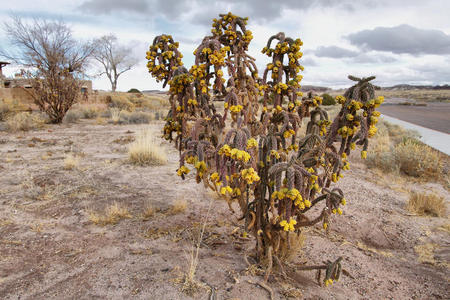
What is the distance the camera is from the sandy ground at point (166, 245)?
2438mm

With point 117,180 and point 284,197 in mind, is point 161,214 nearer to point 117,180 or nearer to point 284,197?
point 117,180

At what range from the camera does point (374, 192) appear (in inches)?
209

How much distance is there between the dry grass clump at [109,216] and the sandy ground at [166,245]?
0.10 m

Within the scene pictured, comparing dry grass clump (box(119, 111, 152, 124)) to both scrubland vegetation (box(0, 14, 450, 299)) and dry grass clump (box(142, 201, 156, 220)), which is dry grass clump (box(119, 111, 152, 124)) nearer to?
scrubland vegetation (box(0, 14, 450, 299))

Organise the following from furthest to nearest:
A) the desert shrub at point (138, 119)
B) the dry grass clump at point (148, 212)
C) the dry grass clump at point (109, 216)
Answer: the desert shrub at point (138, 119)
the dry grass clump at point (148, 212)
the dry grass clump at point (109, 216)

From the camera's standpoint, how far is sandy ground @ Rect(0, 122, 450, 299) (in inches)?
96.0

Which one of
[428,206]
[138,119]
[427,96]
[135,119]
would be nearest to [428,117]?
[138,119]

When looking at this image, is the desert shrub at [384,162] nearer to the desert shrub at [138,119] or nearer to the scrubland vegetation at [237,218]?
the scrubland vegetation at [237,218]

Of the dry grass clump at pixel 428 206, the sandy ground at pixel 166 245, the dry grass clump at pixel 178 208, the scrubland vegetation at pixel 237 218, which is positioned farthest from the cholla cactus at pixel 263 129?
the dry grass clump at pixel 428 206

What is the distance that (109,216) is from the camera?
3.66 metres

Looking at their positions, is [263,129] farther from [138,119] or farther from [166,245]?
[138,119]

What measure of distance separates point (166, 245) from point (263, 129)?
5.28 feet

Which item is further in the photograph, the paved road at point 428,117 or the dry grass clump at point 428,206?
the paved road at point 428,117


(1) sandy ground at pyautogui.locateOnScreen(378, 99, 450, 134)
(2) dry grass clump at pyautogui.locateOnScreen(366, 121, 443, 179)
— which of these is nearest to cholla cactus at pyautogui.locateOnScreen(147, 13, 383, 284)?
(2) dry grass clump at pyautogui.locateOnScreen(366, 121, 443, 179)
